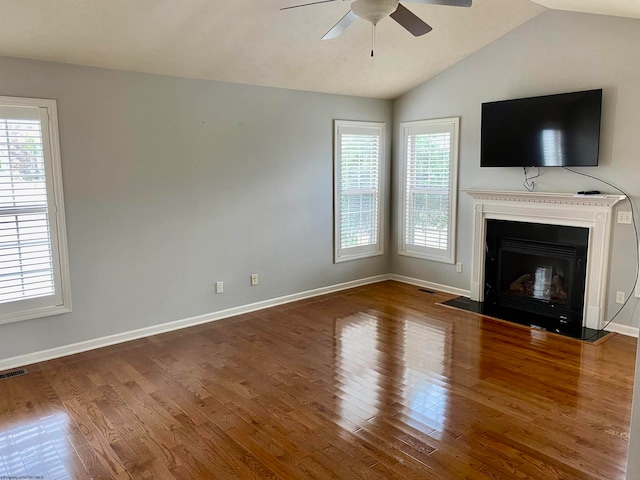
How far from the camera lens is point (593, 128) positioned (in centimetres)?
432

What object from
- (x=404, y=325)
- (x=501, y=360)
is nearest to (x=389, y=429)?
(x=501, y=360)

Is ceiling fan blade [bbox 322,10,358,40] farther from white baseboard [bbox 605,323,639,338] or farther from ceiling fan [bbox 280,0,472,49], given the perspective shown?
white baseboard [bbox 605,323,639,338]

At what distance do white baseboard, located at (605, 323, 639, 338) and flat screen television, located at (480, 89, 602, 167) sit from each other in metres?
1.57

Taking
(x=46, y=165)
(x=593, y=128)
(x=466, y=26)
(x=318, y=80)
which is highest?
(x=466, y=26)

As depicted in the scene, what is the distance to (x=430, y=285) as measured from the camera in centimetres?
615

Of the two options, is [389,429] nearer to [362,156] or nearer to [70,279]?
[70,279]

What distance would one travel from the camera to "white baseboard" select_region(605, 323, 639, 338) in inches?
171

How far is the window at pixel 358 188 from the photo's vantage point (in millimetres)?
5891

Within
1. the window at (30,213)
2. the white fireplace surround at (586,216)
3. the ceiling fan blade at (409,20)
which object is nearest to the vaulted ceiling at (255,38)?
the window at (30,213)

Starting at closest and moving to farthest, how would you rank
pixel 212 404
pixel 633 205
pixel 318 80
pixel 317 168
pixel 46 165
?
pixel 212 404
pixel 46 165
pixel 633 205
pixel 318 80
pixel 317 168

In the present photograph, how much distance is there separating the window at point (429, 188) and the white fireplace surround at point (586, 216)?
70cm

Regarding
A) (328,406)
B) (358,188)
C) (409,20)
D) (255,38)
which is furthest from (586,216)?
(255,38)

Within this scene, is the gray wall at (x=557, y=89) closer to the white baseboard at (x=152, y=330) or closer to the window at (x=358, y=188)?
the window at (x=358, y=188)

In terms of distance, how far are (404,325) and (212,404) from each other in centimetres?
226
